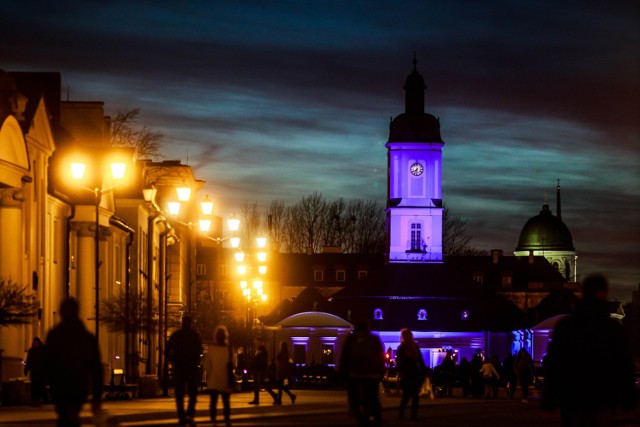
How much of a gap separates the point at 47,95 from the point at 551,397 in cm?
4347

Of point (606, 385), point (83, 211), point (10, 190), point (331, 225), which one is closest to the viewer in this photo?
point (606, 385)

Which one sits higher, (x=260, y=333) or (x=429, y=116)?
(x=429, y=116)

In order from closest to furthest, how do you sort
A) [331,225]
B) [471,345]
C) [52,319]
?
[52,319] → [471,345] → [331,225]

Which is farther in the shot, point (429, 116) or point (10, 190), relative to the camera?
point (429, 116)

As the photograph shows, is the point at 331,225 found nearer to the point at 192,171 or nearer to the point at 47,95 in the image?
the point at 192,171

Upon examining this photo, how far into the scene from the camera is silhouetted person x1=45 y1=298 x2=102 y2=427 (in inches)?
607

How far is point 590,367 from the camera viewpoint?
13.1 m

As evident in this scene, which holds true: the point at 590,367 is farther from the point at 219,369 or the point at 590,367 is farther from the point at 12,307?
the point at 12,307

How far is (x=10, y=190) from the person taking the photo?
41.6 m

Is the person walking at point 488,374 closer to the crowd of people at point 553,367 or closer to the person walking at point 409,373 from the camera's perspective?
the person walking at point 409,373

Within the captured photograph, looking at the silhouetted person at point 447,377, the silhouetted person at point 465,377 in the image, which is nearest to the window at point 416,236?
the silhouetted person at point 447,377

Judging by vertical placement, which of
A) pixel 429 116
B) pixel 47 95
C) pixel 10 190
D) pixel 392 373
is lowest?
pixel 392 373

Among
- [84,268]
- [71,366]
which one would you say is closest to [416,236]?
[84,268]

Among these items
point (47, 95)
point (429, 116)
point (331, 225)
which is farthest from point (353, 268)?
point (47, 95)
